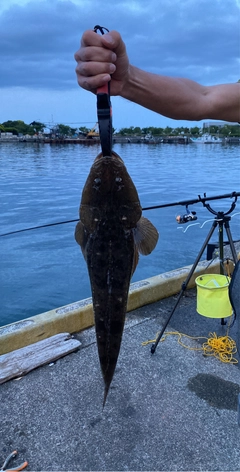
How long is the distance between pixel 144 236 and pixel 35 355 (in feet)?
8.77

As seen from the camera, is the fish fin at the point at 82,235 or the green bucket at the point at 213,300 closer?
the fish fin at the point at 82,235

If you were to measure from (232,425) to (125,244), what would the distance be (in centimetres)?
235

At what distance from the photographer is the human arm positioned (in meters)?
1.48

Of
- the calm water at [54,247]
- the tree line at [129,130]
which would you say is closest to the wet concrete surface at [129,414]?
the calm water at [54,247]

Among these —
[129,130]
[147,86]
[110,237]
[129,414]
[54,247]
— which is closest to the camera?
[110,237]

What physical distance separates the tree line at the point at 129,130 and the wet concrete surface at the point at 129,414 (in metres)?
140

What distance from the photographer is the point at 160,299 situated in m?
5.59

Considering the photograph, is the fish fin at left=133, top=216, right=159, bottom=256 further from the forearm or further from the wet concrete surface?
the wet concrete surface

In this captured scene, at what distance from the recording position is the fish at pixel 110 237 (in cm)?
178

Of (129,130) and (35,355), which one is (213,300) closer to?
(35,355)

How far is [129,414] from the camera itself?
11.0 feet

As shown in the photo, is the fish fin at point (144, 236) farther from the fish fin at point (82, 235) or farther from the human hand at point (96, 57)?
the human hand at point (96, 57)

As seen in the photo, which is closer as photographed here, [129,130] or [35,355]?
[35,355]

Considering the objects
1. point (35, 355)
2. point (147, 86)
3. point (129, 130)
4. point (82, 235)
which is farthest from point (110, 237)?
point (129, 130)
